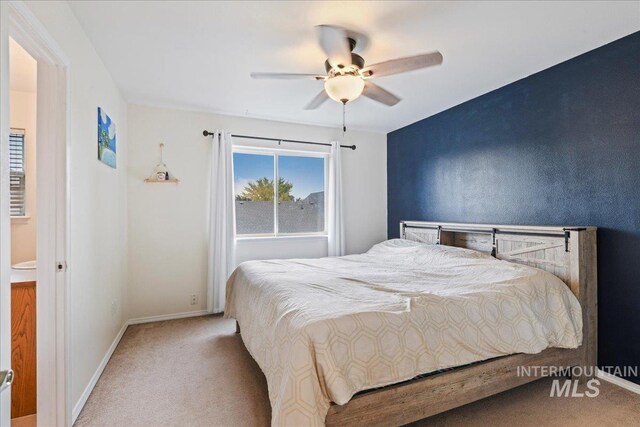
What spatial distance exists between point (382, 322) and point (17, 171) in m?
3.21

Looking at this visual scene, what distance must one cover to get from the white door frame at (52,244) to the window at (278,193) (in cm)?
236

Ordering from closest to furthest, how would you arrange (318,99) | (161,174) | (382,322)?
(382,322), (318,99), (161,174)

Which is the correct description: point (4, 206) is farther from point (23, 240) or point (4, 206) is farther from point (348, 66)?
point (23, 240)

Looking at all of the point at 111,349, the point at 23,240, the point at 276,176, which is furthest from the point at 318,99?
the point at 111,349

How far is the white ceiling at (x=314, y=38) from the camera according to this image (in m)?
1.91

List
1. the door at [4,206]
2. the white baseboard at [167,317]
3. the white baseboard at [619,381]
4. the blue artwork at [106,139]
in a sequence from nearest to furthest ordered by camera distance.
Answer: the door at [4,206] → the white baseboard at [619,381] → the blue artwork at [106,139] → the white baseboard at [167,317]

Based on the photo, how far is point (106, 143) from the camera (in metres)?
2.57

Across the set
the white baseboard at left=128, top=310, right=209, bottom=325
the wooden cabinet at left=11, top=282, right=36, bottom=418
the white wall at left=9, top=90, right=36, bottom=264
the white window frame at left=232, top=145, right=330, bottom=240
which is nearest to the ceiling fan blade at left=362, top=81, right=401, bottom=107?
the white window frame at left=232, top=145, right=330, bottom=240

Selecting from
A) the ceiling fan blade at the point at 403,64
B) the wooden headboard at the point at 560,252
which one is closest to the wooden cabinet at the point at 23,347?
the ceiling fan blade at the point at 403,64

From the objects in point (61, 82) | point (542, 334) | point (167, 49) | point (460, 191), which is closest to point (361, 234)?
point (460, 191)

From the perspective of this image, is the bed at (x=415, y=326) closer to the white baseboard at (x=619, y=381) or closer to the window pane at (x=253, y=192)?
the white baseboard at (x=619, y=381)

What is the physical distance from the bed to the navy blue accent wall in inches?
6.2

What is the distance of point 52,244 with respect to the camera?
5.54ft

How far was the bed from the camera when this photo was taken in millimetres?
1445
